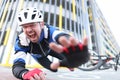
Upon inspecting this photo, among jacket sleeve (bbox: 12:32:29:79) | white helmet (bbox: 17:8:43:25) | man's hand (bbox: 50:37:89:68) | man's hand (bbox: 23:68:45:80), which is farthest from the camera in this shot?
jacket sleeve (bbox: 12:32:29:79)

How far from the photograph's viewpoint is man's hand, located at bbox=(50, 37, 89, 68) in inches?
124

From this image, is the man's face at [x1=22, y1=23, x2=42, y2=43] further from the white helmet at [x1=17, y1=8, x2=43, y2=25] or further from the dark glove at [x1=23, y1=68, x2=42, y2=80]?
the dark glove at [x1=23, y1=68, x2=42, y2=80]

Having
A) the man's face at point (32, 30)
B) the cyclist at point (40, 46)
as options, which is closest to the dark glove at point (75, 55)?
the cyclist at point (40, 46)

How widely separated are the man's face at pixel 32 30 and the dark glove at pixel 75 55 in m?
0.89

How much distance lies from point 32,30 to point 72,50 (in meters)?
1.02

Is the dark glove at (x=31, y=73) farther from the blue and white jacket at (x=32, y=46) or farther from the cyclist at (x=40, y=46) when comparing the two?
the blue and white jacket at (x=32, y=46)

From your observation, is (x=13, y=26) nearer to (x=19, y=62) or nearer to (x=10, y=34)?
(x=10, y=34)

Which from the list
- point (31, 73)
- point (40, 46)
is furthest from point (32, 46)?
point (31, 73)

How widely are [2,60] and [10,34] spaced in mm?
2983

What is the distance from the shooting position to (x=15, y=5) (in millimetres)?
29281

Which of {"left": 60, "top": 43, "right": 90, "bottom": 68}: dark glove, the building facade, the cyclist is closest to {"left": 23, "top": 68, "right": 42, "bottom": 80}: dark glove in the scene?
the cyclist

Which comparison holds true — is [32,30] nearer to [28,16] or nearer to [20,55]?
[28,16]

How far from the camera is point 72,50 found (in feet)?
10.4

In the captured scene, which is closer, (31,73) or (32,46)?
(31,73)
